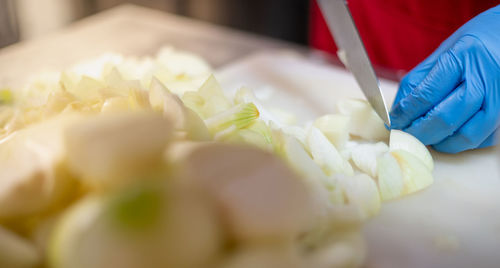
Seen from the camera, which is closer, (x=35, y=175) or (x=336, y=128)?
(x=35, y=175)

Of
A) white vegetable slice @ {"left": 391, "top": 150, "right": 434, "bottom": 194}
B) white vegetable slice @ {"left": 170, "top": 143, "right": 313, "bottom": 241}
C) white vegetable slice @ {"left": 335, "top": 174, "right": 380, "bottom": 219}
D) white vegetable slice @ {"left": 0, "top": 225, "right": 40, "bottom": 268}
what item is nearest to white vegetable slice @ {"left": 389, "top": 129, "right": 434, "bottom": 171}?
white vegetable slice @ {"left": 391, "top": 150, "right": 434, "bottom": 194}

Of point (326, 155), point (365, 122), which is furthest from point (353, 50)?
point (326, 155)

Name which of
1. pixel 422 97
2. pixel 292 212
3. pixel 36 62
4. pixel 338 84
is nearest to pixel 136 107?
pixel 292 212

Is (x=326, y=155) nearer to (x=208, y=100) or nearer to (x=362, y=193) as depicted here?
(x=362, y=193)

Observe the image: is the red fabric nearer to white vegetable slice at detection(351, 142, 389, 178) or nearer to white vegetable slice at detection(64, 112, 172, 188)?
white vegetable slice at detection(351, 142, 389, 178)

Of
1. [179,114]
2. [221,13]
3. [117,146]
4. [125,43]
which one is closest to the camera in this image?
[117,146]

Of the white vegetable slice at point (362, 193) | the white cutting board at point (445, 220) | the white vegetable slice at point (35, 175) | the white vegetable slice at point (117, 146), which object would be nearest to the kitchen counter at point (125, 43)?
the white cutting board at point (445, 220)

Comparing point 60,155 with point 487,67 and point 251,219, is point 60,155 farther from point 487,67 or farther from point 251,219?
point 487,67
